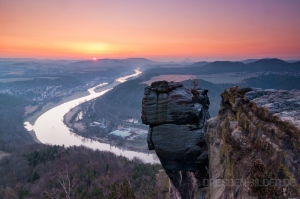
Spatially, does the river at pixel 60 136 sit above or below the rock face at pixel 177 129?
below

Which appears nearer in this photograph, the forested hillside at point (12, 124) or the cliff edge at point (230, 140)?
the cliff edge at point (230, 140)

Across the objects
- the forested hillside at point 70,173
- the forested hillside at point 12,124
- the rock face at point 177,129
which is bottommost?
the forested hillside at point 12,124

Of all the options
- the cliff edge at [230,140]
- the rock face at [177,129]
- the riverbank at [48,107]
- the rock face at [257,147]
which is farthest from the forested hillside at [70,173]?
the riverbank at [48,107]

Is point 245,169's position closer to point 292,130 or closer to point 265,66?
point 292,130

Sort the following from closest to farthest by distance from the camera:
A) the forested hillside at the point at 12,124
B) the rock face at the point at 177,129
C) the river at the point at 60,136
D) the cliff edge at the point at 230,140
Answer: the cliff edge at the point at 230,140
the rock face at the point at 177,129
the river at the point at 60,136
the forested hillside at the point at 12,124

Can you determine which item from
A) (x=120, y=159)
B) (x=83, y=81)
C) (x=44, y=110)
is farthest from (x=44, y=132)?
(x=83, y=81)

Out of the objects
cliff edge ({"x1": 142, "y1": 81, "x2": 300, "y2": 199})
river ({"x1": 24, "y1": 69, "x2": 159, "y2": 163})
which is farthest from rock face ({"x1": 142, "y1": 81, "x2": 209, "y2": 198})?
river ({"x1": 24, "y1": 69, "x2": 159, "y2": 163})

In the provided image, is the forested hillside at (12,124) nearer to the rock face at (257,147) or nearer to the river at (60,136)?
the river at (60,136)
